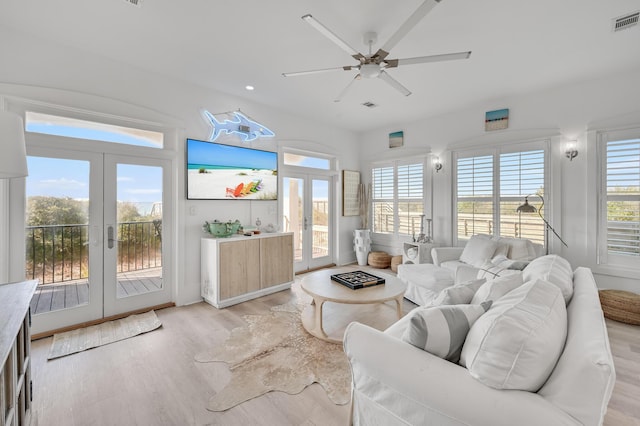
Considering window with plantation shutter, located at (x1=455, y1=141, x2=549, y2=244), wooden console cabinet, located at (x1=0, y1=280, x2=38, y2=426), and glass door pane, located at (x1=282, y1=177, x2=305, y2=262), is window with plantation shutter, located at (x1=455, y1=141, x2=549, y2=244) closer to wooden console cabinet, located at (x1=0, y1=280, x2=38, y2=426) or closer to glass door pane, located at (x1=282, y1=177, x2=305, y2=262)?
glass door pane, located at (x1=282, y1=177, x2=305, y2=262)

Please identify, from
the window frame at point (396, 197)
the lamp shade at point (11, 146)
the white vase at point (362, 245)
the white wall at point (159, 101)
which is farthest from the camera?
the white vase at point (362, 245)

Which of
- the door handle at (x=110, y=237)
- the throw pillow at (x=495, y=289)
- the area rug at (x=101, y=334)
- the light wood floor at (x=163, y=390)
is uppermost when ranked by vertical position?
the door handle at (x=110, y=237)

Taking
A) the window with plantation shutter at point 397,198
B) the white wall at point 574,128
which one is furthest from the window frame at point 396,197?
the white wall at point 574,128

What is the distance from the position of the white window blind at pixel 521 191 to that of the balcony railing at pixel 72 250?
516cm

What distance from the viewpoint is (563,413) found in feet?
3.00

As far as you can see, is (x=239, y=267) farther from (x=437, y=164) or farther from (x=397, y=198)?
(x=437, y=164)

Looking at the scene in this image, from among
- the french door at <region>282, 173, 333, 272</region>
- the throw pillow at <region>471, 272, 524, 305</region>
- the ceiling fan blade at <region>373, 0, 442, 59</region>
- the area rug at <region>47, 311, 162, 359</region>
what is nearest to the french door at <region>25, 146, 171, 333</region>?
the area rug at <region>47, 311, 162, 359</region>

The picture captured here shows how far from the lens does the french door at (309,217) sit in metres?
5.29

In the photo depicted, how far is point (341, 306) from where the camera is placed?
3633mm

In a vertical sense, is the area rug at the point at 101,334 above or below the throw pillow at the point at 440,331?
below

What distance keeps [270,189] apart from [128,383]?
10.3ft

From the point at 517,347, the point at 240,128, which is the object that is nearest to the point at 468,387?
the point at 517,347

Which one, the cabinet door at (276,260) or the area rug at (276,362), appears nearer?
the area rug at (276,362)

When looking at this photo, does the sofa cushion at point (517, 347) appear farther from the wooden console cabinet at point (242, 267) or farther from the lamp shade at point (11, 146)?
the wooden console cabinet at point (242, 267)
